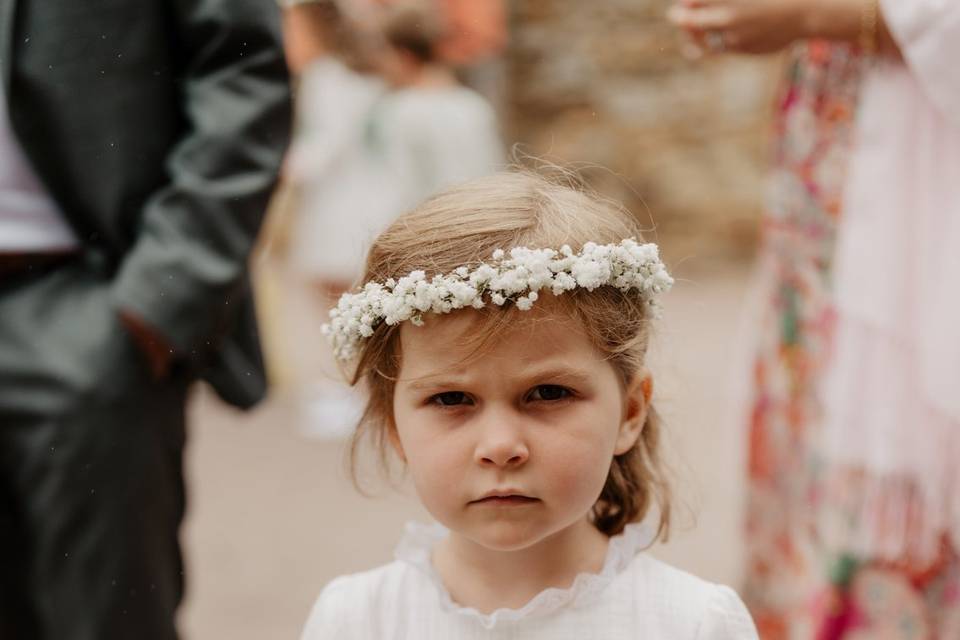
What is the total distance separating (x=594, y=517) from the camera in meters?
1.94

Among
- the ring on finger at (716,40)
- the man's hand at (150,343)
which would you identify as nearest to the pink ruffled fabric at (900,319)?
the ring on finger at (716,40)

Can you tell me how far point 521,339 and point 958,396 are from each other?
1042 millimetres

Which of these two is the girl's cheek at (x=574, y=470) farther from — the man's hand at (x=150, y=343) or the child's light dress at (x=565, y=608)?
the man's hand at (x=150, y=343)

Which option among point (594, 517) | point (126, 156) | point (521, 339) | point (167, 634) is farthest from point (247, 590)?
point (521, 339)

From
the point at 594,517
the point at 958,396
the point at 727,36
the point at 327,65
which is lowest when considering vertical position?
the point at 594,517

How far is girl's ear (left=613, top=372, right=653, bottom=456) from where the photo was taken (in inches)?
71.1

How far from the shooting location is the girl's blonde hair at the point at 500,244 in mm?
1693

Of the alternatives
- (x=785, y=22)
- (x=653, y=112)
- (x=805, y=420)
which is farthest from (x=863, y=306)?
(x=653, y=112)

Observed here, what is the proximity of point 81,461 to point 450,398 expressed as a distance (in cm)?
90

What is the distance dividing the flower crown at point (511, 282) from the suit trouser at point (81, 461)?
753mm

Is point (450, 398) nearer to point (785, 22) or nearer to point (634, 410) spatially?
point (634, 410)

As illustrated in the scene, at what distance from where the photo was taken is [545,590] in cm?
174

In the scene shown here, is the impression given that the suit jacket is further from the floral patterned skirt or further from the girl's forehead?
the floral patterned skirt

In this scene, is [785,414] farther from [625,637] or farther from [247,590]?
[247,590]
